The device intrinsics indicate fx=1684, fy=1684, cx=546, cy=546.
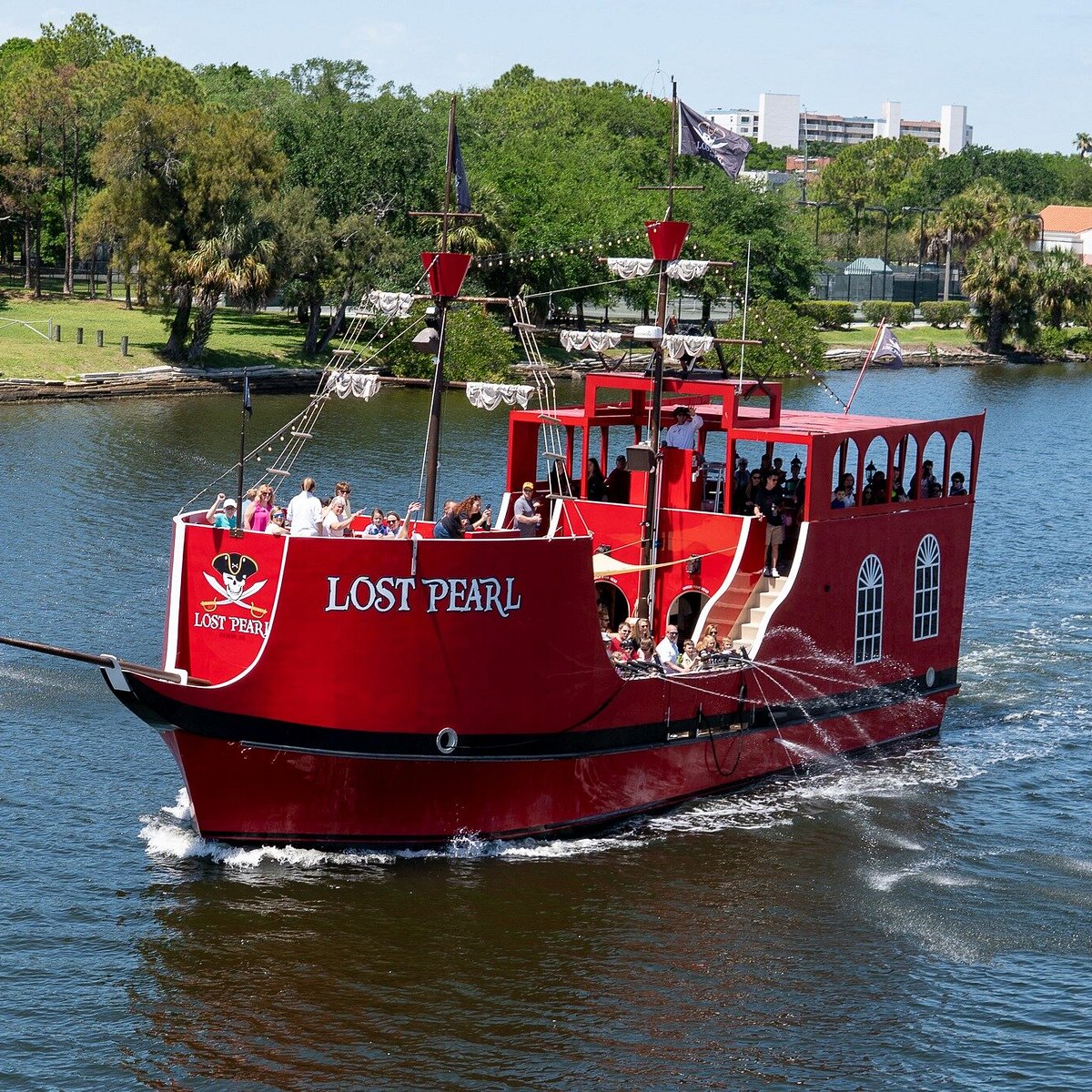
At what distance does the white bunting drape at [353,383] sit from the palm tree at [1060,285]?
276 feet

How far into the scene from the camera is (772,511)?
2352 centimetres

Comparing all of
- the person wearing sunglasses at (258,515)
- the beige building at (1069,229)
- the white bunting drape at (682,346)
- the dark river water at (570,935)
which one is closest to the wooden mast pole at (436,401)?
the person wearing sunglasses at (258,515)

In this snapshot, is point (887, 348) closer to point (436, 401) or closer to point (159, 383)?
point (436, 401)

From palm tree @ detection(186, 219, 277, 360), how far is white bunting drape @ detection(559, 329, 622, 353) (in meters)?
40.5

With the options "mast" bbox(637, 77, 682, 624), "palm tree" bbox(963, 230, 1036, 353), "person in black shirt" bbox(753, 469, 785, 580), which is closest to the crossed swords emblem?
"mast" bbox(637, 77, 682, 624)

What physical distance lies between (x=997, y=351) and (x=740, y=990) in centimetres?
8652

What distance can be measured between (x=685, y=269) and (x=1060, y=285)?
8342cm

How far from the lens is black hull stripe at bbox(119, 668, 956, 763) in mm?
18203

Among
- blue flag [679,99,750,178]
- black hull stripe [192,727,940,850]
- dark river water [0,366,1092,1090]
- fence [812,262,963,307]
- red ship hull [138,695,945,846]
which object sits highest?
fence [812,262,963,307]

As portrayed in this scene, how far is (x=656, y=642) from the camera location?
922 inches

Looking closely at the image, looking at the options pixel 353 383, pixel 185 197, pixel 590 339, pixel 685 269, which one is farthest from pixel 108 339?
pixel 685 269

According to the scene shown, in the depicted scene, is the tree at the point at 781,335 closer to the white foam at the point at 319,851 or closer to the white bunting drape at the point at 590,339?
the white bunting drape at the point at 590,339

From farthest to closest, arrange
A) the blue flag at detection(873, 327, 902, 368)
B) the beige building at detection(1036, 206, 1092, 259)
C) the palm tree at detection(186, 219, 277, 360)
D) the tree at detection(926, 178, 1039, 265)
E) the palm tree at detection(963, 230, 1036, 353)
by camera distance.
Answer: the beige building at detection(1036, 206, 1092, 259)
the tree at detection(926, 178, 1039, 265)
the palm tree at detection(963, 230, 1036, 353)
the palm tree at detection(186, 219, 277, 360)
the blue flag at detection(873, 327, 902, 368)

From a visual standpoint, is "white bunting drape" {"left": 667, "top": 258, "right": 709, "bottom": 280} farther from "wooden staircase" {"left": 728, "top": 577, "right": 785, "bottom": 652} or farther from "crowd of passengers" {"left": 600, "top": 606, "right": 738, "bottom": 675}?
"crowd of passengers" {"left": 600, "top": 606, "right": 738, "bottom": 675}
